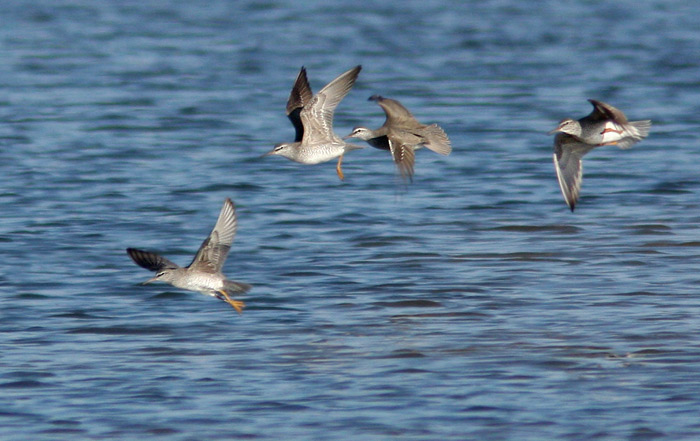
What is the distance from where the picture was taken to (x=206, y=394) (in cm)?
896

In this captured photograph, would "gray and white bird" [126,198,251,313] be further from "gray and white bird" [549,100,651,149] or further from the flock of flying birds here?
"gray and white bird" [549,100,651,149]

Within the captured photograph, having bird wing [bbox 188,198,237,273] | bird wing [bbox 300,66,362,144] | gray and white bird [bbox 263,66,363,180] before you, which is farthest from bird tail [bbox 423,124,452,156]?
bird wing [bbox 188,198,237,273]

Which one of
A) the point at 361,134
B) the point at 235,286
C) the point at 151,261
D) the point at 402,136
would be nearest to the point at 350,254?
the point at 361,134

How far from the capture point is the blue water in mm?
8742

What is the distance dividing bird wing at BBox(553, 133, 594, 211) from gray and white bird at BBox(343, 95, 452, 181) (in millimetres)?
1011

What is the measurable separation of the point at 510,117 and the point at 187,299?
10.4 m

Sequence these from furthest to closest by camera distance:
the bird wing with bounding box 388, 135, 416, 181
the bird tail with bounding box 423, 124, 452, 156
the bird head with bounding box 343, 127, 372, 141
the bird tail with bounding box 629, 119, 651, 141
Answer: the bird head with bounding box 343, 127, 372, 141 → the bird tail with bounding box 423, 124, 452, 156 → the bird tail with bounding box 629, 119, 651, 141 → the bird wing with bounding box 388, 135, 416, 181

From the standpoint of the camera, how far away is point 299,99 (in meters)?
11.5

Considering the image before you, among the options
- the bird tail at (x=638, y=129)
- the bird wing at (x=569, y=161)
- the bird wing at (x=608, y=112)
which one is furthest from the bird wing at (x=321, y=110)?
the bird tail at (x=638, y=129)

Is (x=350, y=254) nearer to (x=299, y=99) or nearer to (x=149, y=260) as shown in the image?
(x=299, y=99)

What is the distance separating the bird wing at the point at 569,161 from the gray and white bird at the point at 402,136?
101 centimetres

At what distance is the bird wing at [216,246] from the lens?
30.8 feet

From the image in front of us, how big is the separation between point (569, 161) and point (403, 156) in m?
1.75

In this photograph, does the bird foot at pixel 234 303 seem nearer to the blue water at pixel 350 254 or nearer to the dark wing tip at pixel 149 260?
the blue water at pixel 350 254
